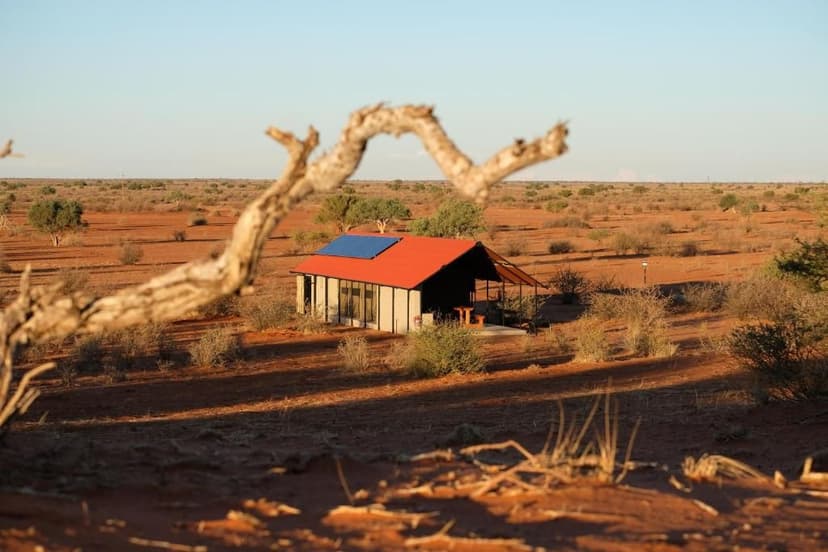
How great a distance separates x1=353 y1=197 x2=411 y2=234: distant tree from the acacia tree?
44306mm

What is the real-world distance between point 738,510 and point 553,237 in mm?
47670

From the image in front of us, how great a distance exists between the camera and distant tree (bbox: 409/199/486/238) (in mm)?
39594

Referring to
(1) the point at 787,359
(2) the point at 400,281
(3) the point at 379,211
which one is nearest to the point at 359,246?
(2) the point at 400,281

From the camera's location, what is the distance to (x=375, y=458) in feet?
28.3

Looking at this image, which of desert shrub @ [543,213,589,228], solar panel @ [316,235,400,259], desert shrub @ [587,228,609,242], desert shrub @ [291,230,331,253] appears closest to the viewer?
solar panel @ [316,235,400,259]

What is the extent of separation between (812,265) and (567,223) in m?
45.6

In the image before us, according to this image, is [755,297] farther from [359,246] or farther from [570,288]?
[359,246]

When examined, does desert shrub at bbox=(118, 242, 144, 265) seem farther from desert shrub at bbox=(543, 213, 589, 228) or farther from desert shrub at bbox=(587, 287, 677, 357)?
desert shrub at bbox=(543, 213, 589, 228)

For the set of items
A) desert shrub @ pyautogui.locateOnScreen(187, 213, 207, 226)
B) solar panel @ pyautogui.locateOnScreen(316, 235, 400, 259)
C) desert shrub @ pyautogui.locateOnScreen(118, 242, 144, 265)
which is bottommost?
desert shrub @ pyautogui.locateOnScreen(118, 242, 144, 265)

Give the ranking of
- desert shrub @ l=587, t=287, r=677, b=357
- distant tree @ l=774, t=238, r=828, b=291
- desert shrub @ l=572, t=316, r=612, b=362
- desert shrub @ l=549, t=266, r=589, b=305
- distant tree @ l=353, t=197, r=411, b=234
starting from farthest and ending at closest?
distant tree @ l=353, t=197, r=411, b=234 < desert shrub @ l=549, t=266, r=589, b=305 < desert shrub @ l=587, t=287, r=677, b=357 < desert shrub @ l=572, t=316, r=612, b=362 < distant tree @ l=774, t=238, r=828, b=291

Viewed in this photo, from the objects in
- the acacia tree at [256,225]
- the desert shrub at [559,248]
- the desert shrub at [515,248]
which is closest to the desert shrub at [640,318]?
the acacia tree at [256,225]

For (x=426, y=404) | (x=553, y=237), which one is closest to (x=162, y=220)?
(x=553, y=237)

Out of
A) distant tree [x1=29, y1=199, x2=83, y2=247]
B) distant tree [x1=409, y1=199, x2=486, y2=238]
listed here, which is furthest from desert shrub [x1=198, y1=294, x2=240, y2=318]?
distant tree [x1=29, y1=199, x2=83, y2=247]

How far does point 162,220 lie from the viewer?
2571 inches
